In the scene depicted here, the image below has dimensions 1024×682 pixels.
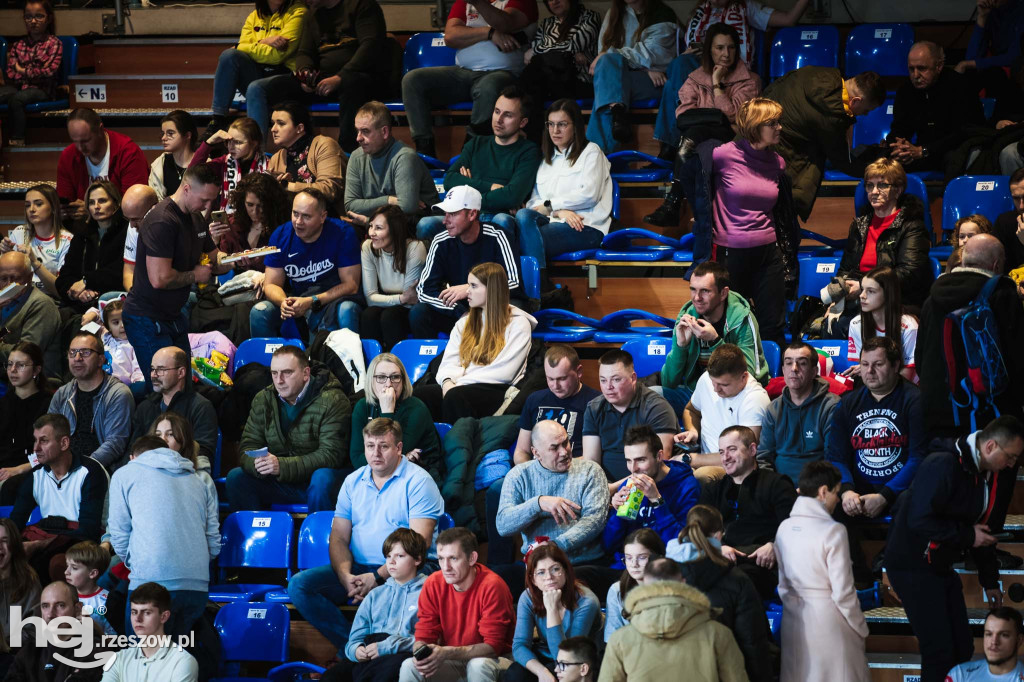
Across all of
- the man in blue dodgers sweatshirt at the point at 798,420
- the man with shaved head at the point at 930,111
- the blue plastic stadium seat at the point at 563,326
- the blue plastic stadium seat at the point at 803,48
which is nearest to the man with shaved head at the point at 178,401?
the blue plastic stadium seat at the point at 563,326

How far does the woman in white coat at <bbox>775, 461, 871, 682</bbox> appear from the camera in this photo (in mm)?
4668

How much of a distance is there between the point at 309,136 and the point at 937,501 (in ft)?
15.7

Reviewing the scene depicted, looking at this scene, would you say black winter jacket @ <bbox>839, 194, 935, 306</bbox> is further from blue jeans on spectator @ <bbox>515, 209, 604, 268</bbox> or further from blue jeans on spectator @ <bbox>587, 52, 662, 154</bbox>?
blue jeans on spectator @ <bbox>587, 52, 662, 154</bbox>

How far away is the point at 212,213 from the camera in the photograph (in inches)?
295

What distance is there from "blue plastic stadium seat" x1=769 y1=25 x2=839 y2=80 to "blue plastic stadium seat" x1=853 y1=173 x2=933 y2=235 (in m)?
1.35

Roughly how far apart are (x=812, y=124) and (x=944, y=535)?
3.43 metres

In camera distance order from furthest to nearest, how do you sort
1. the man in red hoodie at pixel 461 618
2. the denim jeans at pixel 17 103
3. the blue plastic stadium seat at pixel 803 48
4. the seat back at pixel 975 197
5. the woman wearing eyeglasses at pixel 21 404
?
the denim jeans at pixel 17 103 < the blue plastic stadium seat at pixel 803 48 < the seat back at pixel 975 197 < the woman wearing eyeglasses at pixel 21 404 < the man in red hoodie at pixel 461 618

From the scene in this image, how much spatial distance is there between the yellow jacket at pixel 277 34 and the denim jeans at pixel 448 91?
84 centimetres

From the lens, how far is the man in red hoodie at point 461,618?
190 inches

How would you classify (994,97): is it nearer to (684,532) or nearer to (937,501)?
(937,501)

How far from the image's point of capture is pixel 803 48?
28.3 feet

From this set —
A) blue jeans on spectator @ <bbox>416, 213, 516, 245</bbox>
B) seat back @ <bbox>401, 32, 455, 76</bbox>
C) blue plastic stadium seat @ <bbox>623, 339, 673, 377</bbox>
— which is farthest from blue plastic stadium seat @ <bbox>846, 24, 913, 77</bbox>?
blue plastic stadium seat @ <bbox>623, 339, 673, 377</bbox>

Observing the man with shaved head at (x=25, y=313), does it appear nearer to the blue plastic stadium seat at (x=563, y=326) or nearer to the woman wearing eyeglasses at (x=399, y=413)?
the woman wearing eyeglasses at (x=399, y=413)

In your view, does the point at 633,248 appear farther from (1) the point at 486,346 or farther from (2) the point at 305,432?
(2) the point at 305,432
